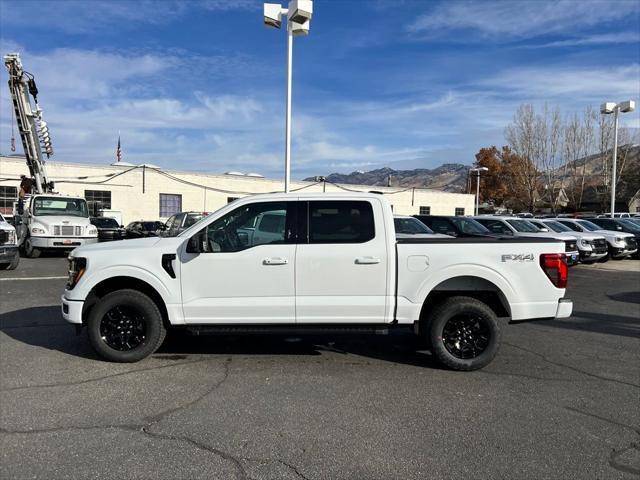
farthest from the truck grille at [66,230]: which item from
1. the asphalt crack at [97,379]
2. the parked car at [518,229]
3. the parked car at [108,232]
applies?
the parked car at [518,229]

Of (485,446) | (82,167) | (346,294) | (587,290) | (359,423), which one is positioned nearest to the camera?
(485,446)

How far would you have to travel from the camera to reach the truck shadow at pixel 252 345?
6.06 m

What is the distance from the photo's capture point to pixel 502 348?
6.49m

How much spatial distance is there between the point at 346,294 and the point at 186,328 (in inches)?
71.2

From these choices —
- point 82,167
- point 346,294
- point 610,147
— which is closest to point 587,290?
point 346,294

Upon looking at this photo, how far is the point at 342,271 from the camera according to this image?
211 inches

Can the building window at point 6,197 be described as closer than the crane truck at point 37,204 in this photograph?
No

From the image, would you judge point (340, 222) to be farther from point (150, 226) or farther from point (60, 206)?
point (150, 226)

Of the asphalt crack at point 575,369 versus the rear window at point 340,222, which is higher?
the rear window at point 340,222

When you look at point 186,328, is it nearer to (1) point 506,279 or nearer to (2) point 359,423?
(2) point 359,423

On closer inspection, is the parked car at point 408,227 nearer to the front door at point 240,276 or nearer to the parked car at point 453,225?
the parked car at point 453,225

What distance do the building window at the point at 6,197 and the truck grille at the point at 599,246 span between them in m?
29.0

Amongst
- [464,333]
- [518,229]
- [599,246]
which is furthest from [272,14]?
[599,246]

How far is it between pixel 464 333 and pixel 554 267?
47.6 inches
